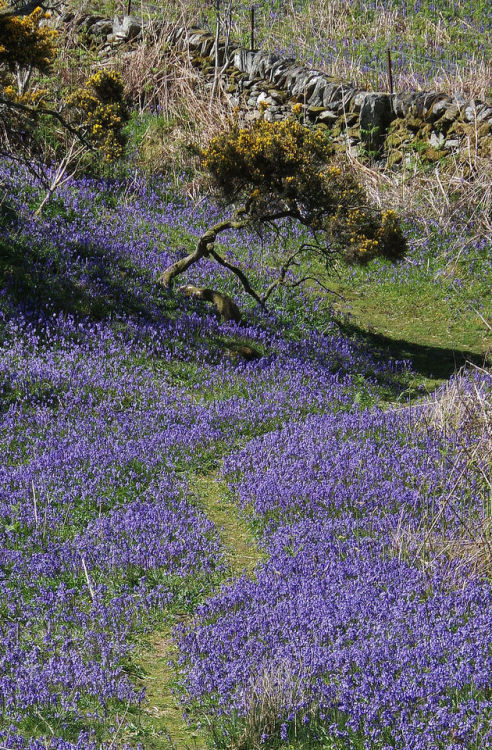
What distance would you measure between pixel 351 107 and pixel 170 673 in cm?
1554

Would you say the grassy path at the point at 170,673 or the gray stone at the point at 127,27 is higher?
the gray stone at the point at 127,27

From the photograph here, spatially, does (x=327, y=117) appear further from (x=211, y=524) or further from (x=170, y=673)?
(x=170, y=673)

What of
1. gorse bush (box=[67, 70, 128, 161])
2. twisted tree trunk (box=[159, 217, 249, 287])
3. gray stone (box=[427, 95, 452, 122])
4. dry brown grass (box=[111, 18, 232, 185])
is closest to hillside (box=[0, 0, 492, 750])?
twisted tree trunk (box=[159, 217, 249, 287])

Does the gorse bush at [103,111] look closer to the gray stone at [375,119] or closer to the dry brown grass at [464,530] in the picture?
the gray stone at [375,119]

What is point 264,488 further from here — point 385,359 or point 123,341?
point 385,359

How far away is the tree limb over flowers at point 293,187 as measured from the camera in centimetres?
1124

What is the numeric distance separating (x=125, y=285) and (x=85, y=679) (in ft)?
26.6

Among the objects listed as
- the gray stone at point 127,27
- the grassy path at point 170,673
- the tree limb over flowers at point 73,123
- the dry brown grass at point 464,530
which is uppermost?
A: the gray stone at point 127,27

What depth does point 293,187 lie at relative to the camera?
36.9 feet

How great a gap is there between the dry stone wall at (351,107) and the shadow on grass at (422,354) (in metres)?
5.52

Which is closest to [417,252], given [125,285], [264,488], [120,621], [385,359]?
[385,359]

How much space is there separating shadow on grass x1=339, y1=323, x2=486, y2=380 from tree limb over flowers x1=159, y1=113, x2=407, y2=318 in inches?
53.6

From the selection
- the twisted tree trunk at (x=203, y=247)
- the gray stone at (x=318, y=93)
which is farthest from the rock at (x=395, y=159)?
the twisted tree trunk at (x=203, y=247)

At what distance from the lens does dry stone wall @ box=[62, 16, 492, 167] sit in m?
17.0
